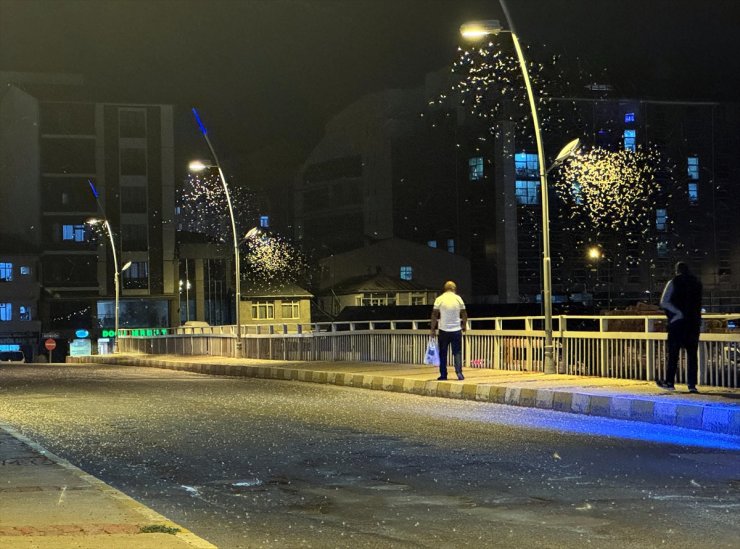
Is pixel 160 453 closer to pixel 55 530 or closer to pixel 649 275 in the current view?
pixel 55 530

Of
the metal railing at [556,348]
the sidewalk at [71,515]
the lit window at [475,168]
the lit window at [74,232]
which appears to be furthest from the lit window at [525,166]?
the sidewalk at [71,515]

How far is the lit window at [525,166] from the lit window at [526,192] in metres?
0.51

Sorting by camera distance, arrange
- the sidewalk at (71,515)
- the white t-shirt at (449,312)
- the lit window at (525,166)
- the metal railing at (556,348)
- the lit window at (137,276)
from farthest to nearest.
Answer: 1. the lit window at (137,276)
2. the lit window at (525,166)
3. the white t-shirt at (449,312)
4. the metal railing at (556,348)
5. the sidewalk at (71,515)

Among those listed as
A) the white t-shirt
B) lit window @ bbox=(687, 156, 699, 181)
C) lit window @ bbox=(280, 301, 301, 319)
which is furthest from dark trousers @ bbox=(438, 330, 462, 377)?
lit window @ bbox=(687, 156, 699, 181)

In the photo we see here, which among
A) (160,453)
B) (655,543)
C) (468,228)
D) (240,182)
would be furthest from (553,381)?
(240,182)

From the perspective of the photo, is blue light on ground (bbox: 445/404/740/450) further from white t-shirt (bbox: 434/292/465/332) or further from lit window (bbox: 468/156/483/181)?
lit window (bbox: 468/156/483/181)

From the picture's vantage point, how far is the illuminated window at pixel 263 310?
74188 mm

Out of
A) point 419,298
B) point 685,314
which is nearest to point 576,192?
point 419,298

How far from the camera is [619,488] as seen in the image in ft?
24.0

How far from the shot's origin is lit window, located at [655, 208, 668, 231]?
78688 mm

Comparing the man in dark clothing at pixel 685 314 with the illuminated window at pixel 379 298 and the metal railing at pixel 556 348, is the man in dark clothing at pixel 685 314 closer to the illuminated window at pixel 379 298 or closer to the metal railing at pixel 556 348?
the metal railing at pixel 556 348

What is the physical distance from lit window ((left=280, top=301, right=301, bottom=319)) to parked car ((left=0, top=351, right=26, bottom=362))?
19.4 m

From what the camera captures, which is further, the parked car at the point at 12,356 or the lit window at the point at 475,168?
the lit window at the point at 475,168

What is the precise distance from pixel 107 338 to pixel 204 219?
1880 cm
